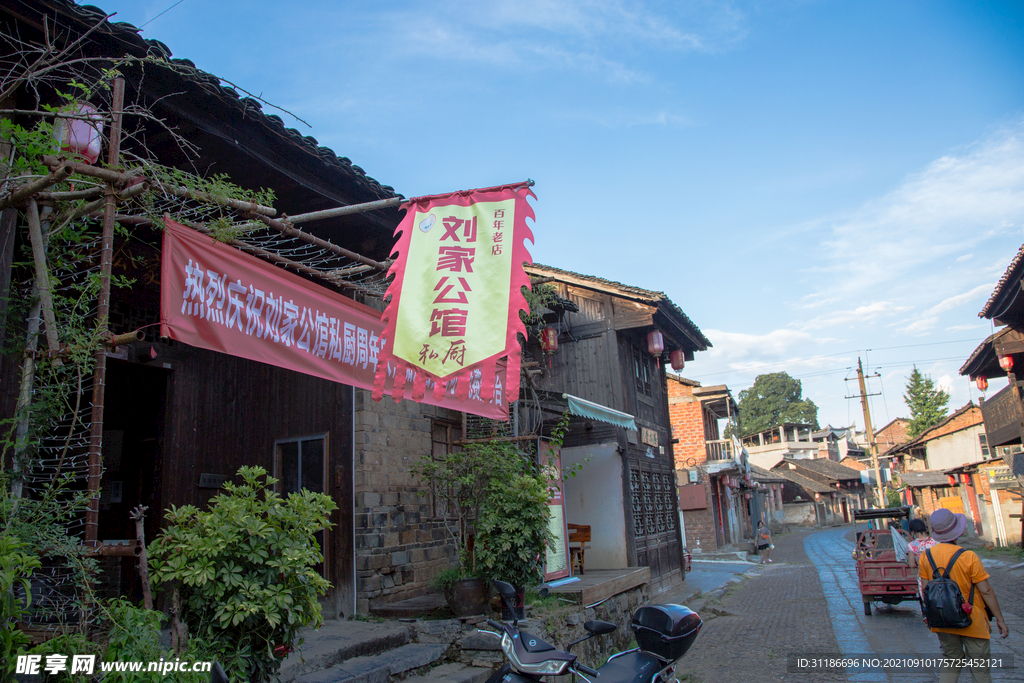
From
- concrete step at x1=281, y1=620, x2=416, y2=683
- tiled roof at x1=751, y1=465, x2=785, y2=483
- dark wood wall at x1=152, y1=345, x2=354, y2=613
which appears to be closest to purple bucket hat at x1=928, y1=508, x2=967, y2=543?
concrete step at x1=281, y1=620, x2=416, y2=683

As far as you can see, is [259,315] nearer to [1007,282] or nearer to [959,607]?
[959,607]

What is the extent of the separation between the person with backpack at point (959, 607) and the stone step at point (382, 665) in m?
4.42

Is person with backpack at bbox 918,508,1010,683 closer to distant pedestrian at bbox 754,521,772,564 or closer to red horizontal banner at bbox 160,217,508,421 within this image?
red horizontal banner at bbox 160,217,508,421

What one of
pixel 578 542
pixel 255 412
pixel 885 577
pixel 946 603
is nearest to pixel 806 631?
pixel 885 577

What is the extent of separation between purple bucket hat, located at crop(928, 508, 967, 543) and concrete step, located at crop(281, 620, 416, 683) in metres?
5.07

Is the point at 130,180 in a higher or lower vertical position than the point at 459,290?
higher

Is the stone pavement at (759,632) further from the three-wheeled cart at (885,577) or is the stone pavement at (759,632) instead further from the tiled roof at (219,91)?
the tiled roof at (219,91)

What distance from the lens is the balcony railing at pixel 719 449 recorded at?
1071 inches

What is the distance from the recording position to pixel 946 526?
5.35 meters

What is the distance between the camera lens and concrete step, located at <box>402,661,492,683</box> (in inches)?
239

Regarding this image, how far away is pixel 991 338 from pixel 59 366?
744 inches

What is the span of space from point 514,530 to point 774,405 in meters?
67.7

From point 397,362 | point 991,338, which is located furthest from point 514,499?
point 991,338

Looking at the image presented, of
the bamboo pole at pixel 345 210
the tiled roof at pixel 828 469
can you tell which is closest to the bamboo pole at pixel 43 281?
the bamboo pole at pixel 345 210
